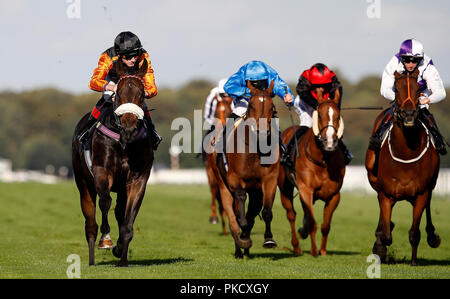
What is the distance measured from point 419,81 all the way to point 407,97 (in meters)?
1.09

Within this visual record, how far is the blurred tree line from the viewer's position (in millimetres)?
93794

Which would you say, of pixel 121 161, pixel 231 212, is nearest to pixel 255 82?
pixel 231 212

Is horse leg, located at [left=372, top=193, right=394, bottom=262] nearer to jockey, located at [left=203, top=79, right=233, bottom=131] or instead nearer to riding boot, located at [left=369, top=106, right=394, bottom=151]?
riding boot, located at [left=369, top=106, right=394, bottom=151]

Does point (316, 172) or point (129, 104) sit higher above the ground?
point (129, 104)

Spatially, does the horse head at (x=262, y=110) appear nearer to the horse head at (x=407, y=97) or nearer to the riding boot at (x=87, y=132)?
the horse head at (x=407, y=97)

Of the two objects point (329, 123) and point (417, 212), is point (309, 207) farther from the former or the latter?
point (417, 212)

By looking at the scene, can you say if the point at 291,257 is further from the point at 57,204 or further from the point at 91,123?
the point at 57,204

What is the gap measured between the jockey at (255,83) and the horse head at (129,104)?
245cm

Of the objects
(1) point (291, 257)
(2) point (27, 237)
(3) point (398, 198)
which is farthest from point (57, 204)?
(3) point (398, 198)

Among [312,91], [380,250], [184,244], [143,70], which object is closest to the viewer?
[143,70]

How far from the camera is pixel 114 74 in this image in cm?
1191

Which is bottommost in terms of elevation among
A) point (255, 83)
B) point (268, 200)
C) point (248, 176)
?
point (268, 200)

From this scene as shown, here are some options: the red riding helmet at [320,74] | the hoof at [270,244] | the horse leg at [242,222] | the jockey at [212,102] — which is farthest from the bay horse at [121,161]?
the jockey at [212,102]
